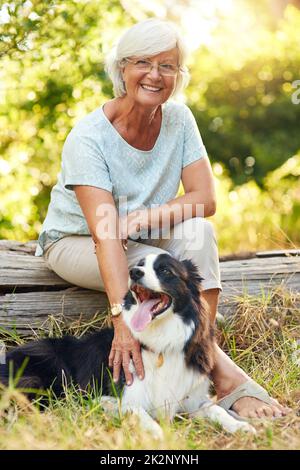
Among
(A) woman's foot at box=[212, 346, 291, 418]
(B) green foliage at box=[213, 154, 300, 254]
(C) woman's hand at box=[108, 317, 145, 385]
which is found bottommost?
(B) green foliage at box=[213, 154, 300, 254]

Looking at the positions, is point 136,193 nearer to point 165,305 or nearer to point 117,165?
point 117,165

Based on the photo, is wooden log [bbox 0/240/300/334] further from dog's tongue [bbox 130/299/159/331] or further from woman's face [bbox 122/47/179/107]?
woman's face [bbox 122/47/179/107]

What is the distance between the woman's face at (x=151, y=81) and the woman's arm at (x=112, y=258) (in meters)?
0.50

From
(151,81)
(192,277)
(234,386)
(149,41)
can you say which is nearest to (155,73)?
(151,81)

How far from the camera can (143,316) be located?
3172 mm

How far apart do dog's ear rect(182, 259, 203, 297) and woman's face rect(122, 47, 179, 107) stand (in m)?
0.85

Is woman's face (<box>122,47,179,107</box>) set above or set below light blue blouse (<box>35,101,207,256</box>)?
above

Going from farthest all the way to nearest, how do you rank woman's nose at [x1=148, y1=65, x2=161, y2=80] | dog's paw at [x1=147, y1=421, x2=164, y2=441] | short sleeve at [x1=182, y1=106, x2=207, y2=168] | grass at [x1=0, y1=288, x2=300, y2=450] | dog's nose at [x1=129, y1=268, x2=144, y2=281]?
short sleeve at [x1=182, y1=106, x2=207, y2=168]
woman's nose at [x1=148, y1=65, x2=161, y2=80]
dog's nose at [x1=129, y1=268, x2=144, y2=281]
dog's paw at [x1=147, y1=421, x2=164, y2=441]
grass at [x1=0, y1=288, x2=300, y2=450]

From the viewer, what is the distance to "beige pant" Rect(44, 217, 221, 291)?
3.63 m

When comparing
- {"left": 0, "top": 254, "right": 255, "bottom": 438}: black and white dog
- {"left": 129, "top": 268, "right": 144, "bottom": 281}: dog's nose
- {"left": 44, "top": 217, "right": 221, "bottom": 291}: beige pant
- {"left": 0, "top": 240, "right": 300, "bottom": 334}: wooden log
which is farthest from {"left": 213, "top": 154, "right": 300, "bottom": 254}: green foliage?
{"left": 129, "top": 268, "right": 144, "bottom": 281}: dog's nose

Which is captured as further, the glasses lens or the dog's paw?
the glasses lens

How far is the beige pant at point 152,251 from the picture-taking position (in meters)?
3.63

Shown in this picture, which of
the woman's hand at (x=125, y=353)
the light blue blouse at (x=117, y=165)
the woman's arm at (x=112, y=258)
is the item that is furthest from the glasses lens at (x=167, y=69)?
the woman's hand at (x=125, y=353)
